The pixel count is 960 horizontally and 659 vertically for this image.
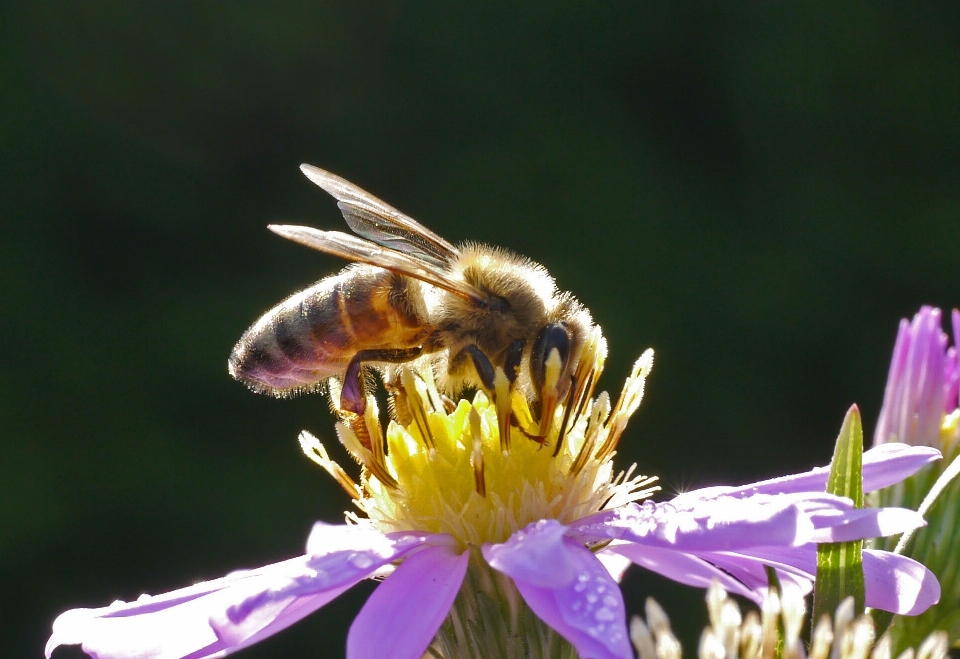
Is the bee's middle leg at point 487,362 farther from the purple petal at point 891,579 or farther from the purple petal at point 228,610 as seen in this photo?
the purple petal at point 891,579

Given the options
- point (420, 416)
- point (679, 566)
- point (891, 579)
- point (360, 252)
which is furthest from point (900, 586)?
point (360, 252)

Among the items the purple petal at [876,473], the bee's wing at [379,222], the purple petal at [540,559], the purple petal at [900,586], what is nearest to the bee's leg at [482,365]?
the bee's wing at [379,222]

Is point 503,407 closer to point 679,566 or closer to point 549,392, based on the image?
point 549,392

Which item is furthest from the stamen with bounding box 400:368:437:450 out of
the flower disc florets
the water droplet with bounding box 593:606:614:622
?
the water droplet with bounding box 593:606:614:622

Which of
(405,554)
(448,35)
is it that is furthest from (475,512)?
(448,35)

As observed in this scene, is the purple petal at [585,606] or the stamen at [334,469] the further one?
the stamen at [334,469]

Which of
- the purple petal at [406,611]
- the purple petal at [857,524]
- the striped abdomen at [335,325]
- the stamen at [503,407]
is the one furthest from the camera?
the striped abdomen at [335,325]
